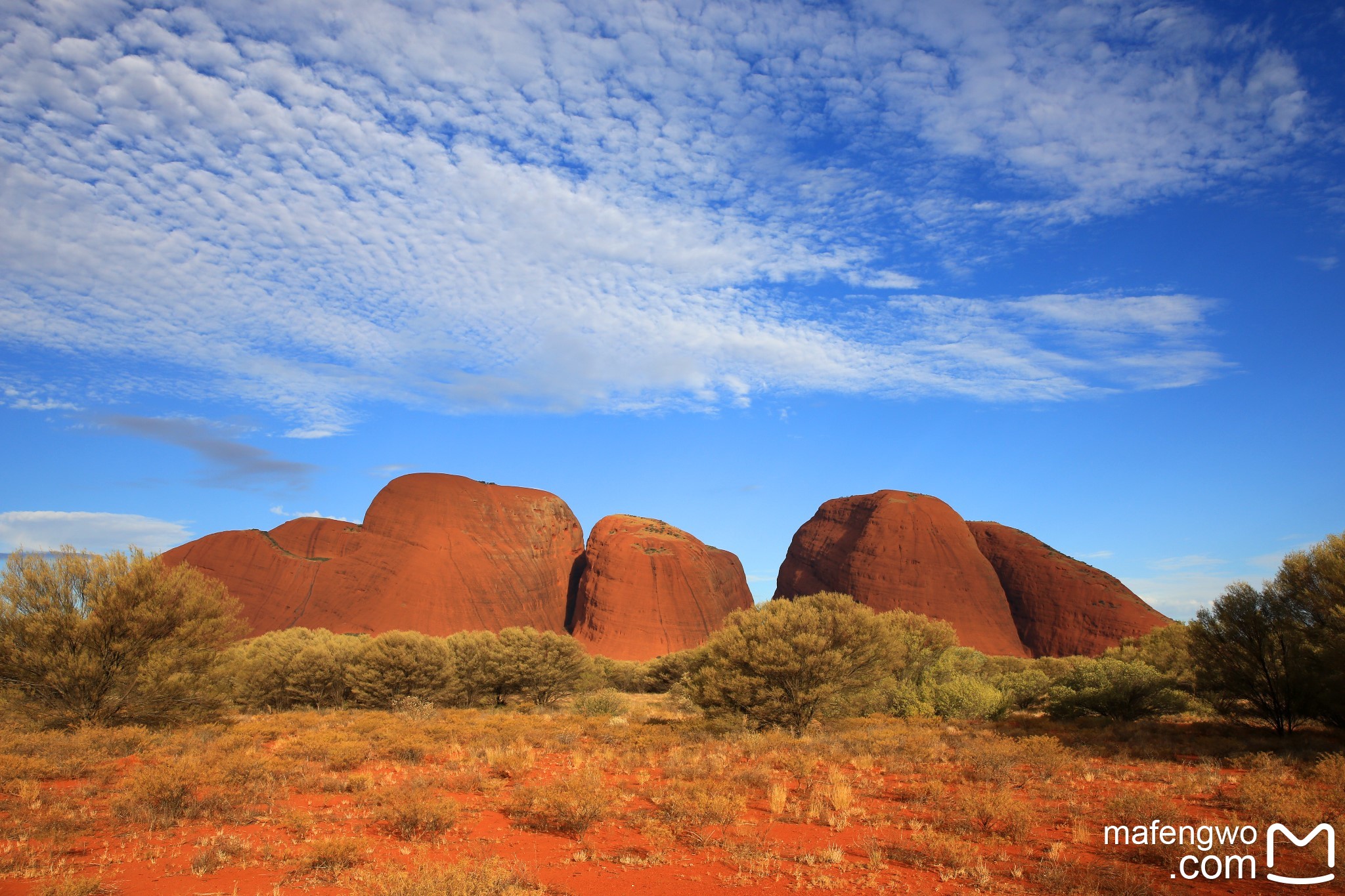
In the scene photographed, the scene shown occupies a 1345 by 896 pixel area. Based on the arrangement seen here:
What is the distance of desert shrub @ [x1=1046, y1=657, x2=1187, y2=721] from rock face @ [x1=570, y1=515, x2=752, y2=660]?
138ft

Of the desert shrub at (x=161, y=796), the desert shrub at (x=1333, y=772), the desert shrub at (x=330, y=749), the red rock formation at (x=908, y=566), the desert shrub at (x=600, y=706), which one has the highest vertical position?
the red rock formation at (x=908, y=566)

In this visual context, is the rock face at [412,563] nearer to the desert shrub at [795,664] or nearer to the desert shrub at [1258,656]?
the desert shrub at [795,664]

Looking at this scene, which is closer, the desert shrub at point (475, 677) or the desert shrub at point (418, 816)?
the desert shrub at point (418, 816)

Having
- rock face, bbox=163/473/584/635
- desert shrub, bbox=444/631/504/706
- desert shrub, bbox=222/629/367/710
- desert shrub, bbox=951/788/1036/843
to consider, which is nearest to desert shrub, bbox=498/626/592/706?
desert shrub, bbox=444/631/504/706

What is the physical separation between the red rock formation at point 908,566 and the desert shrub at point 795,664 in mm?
41350

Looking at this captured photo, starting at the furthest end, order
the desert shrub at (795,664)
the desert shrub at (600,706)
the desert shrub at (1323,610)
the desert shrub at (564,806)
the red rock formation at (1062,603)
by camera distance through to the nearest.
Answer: the red rock formation at (1062,603), the desert shrub at (600,706), the desert shrub at (795,664), the desert shrub at (1323,610), the desert shrub at (564,806)

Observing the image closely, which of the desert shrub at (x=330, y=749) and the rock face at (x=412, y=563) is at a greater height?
the rock face at (x=412, y=563)

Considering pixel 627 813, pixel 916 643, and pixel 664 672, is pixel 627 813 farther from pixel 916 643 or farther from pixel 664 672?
pixel 664 672

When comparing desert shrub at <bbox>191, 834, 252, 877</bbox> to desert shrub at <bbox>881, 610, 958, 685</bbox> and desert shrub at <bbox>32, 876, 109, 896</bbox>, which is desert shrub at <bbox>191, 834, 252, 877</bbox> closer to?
desert shrub at <bbox>32, 876, 109, 896</bbox>

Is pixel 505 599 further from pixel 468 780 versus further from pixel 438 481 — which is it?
pixel 468 780

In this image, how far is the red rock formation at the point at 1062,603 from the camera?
56250 millimetres

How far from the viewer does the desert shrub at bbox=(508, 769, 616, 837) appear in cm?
764

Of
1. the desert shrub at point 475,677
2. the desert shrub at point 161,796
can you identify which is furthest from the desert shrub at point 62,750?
the desert shrub at point 475,677

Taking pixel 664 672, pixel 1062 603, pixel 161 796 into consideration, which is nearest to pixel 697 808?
pixel 161 796
